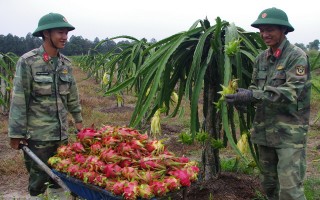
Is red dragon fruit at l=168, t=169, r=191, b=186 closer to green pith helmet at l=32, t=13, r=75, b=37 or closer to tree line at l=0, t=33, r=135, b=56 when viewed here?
green pith helmet at l=32, t=13, r=75, b=37

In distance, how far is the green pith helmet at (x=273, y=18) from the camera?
2.81 metres

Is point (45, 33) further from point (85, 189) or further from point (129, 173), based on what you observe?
point (129, 173)

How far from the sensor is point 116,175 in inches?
89.0

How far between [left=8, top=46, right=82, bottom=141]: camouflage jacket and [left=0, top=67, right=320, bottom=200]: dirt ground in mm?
1159

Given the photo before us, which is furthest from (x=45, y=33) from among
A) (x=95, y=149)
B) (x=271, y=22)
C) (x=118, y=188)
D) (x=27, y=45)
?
(x=27, y=45)

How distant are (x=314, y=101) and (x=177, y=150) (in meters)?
6.31

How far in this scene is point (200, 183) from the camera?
3.58 metres

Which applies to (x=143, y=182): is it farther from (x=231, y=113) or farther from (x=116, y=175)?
(x=231, y=113)

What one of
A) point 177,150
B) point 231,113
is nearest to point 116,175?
point 231,113

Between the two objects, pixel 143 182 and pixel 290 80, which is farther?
pixel 290 80

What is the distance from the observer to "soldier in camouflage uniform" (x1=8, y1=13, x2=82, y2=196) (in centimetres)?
301

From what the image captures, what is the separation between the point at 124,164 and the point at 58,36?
4.29 ft

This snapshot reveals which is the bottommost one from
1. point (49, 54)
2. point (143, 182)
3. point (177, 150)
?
point (177, 150)

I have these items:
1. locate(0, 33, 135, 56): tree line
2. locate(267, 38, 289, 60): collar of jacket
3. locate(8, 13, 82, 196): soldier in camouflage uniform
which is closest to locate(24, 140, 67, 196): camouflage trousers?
locate(8, 13, 82, 196): soldier in camouflage uniform
